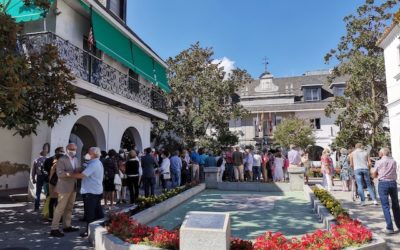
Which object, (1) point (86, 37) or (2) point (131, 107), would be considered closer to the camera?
(1) point (86, 37)

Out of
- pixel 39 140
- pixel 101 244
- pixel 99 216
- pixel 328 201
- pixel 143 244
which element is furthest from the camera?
pixel 39 140

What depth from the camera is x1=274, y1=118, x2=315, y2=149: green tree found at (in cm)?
3281

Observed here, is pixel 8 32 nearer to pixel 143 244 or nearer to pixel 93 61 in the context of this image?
pixel 143 244

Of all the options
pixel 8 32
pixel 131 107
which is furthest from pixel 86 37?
pixel 8 32

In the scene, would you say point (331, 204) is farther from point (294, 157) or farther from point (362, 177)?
point (294, 157)

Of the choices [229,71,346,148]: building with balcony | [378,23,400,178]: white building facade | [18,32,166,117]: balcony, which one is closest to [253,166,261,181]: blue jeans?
[18,32,166,117]: balcony

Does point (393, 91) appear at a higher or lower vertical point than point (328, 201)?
higher

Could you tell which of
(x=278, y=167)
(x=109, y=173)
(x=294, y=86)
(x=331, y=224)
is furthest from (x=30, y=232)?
(x=294, y=86)

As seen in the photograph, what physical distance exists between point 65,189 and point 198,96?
18288mm

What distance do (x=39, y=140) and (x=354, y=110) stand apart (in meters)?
17.3

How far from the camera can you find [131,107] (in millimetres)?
16156

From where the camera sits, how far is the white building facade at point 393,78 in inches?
694

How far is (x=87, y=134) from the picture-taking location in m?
16.2

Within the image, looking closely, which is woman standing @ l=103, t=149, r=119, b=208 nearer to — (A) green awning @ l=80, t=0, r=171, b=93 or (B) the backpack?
(B) the backpack
